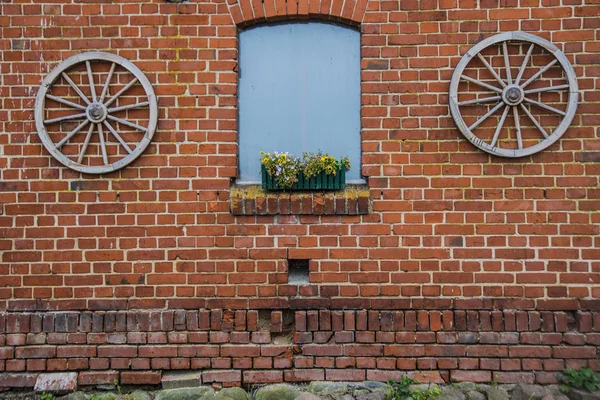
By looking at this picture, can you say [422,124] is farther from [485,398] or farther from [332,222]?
[485,398]

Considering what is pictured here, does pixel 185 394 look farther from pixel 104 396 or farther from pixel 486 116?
pixel 486 116

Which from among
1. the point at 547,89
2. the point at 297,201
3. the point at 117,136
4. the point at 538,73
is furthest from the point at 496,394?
the point at 117,136

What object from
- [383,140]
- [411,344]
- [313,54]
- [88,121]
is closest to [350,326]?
[411,344]

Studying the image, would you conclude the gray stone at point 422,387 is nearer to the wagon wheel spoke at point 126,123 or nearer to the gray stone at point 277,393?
the gray stone at point 277,393

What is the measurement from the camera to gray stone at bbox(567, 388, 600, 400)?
3.53 m

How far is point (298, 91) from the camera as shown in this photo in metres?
3.93

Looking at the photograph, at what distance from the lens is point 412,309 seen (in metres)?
3.72

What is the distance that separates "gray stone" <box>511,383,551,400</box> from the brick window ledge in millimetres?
1840

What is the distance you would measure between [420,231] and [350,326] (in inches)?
37.6

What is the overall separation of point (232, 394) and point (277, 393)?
36 cm

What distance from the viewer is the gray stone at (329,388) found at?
12.0 ft

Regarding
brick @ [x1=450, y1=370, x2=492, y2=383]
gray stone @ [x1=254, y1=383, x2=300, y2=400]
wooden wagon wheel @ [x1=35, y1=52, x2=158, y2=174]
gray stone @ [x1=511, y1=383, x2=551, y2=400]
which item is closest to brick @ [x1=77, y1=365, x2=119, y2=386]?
gray stone @ [x1=254, y1=383, x2=300, y2=400]

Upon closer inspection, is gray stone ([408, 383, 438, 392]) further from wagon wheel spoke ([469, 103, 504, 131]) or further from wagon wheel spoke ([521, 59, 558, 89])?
wagon wheel spoke ([521, 59, 558, 89])

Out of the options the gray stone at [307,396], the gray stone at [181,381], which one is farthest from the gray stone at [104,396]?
the gray stone at [307,396]
